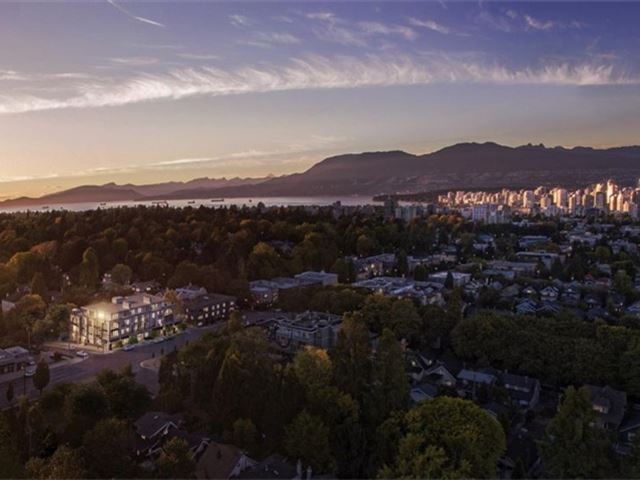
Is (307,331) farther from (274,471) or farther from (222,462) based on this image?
(274,471)

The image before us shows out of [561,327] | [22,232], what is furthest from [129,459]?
[22,232]

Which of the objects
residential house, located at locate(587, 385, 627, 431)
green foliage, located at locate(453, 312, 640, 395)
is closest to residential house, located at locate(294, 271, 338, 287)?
green foliage, located at locate(453, 312, 640, 395)

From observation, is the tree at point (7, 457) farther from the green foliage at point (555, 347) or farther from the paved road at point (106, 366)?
the green foliage at point (555, 347)

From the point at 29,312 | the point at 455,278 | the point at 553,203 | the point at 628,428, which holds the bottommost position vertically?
the point at 628,428

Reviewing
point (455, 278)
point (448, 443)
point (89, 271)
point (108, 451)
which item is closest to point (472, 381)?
point (448, 443)

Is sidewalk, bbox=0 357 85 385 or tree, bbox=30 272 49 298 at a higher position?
tree, bbox=30 272 49 298

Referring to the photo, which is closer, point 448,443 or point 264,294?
point 448,443

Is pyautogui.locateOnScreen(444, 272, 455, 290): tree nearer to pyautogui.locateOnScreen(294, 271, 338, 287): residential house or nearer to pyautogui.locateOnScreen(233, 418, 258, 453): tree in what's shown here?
pyautogui.locateOnScreen(294, 271, 338, 287): residential house
